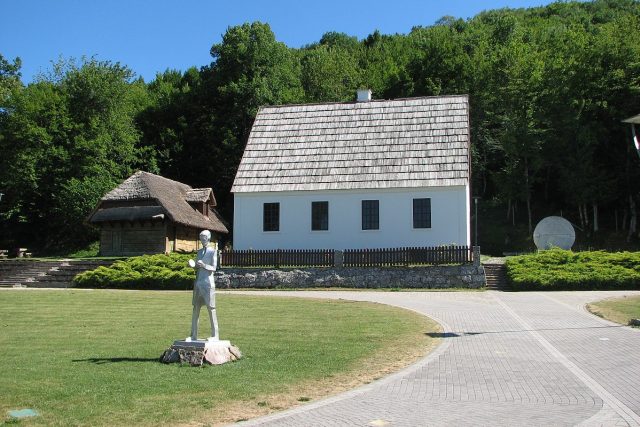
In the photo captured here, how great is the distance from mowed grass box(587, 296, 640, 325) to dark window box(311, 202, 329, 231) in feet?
53.8

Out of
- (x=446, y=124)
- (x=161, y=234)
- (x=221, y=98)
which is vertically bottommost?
(x=161, y=234)

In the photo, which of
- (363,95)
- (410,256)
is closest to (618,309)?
(410,256)

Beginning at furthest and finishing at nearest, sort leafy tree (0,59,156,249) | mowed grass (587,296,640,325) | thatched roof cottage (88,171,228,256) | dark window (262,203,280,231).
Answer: leafy tree (0,59,156,249) → thatched roof cottage (88,171,228,256) → dark window (262,203,280,231) → mowed grass (587,296,640,325)

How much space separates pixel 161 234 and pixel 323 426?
34.4 m

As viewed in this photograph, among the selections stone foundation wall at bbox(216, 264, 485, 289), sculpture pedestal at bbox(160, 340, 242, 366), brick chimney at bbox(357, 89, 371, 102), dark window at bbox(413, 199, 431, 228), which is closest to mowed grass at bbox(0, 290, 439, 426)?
sculpture pedestal at bbox(160, 340, 242, 366)

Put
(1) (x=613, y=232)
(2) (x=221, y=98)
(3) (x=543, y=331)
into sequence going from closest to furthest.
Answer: (3) (x=543, y=331) → (1) (x=613, y=232) → (2) (x=221, y=98)

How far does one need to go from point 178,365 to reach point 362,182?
79.2 ft

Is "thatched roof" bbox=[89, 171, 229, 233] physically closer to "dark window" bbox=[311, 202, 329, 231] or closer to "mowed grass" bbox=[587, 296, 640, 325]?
"dark window" bbox=[311, 202, 329, 231]

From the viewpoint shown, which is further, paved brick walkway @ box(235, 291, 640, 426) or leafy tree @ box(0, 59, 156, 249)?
leafy tree @ box(0, 59, 156, 249)

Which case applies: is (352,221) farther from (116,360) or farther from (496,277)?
(116,360)

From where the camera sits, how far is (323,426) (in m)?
7.81

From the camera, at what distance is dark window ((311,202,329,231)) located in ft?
115

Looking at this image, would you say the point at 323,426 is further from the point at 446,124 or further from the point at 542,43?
the point at 542,43

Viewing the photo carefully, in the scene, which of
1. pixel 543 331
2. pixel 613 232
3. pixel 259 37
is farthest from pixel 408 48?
pixel 543 331
